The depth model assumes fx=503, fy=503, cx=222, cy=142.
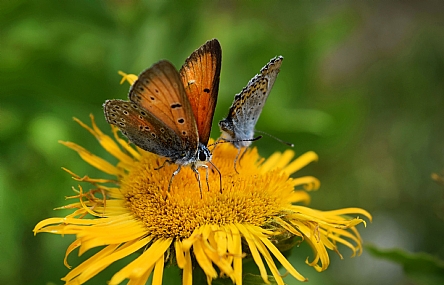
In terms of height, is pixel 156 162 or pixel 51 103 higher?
pixel 51 103

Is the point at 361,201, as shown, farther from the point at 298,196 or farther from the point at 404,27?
the point at 404,27

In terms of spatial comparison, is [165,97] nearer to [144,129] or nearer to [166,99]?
[166,99]

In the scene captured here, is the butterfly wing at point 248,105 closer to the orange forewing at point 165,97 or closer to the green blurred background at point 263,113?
the orange forewing at point 165,97

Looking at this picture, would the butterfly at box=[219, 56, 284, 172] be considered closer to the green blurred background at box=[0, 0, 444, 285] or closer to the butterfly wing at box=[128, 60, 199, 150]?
the butterfly wing at box=[128, 60, 199, 150]

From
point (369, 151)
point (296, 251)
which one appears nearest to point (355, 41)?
point (369, 151)

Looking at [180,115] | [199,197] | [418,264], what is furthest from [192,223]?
[418,264]
